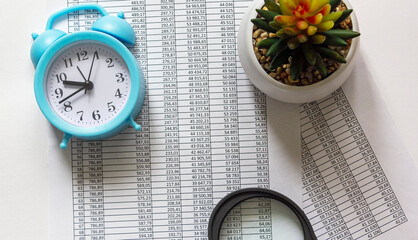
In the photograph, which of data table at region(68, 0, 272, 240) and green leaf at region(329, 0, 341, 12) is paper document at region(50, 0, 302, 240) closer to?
data table at region(68, 0, 272, 240)

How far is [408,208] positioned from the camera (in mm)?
874

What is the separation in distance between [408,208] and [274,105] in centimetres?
34

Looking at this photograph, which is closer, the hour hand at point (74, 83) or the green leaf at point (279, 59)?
the green leaf at point (279, 59)

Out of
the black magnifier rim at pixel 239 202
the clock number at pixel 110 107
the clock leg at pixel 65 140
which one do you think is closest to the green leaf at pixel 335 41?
the black magnifier rim at pixel 239 202

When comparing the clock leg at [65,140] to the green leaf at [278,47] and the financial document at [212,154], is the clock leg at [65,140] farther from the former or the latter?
the green leaf at [278,47]

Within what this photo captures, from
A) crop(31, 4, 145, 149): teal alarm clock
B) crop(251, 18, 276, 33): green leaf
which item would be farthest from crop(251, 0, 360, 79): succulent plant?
crop(31, 4, 145, 149): teal alarm clock

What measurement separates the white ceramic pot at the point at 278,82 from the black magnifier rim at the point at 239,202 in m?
0.19

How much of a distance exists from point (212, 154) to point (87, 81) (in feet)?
0.95

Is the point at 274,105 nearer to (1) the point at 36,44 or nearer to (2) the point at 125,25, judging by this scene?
(2) the point at 125,25

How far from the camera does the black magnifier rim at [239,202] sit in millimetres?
833

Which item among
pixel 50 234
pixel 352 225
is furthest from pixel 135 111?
pixel 352 225

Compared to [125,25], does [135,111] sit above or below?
below

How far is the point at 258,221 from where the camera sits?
0.87 m

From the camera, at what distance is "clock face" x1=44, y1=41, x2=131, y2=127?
841 mm
